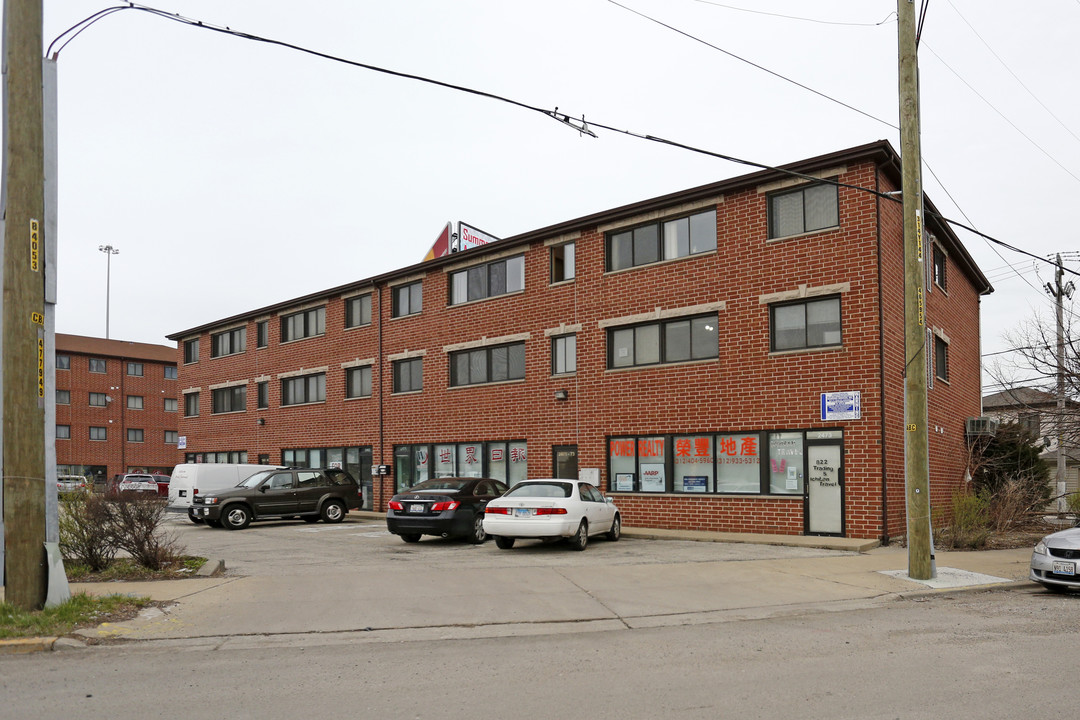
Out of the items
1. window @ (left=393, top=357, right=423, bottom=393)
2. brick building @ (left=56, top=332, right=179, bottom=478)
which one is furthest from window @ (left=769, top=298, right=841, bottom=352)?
brick building @ (left=56, top=332, right=179, bottom=478)

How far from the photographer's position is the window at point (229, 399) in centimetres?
3834

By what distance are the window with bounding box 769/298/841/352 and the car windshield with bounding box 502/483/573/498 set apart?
6161 millimetres

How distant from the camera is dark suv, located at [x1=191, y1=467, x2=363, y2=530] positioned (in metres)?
23.4

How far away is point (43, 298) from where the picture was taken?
941 centimetres

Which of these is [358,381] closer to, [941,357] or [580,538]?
[580,538]

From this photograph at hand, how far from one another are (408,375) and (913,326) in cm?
1971

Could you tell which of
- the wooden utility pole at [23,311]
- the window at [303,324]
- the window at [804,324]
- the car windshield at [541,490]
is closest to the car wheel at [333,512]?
the car windshield at [541,490]

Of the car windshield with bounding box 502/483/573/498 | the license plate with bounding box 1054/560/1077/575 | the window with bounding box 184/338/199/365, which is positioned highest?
the window with bounding box 184/338/199/365

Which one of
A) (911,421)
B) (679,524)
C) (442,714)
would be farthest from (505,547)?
(442,714)

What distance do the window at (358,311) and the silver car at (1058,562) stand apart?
23757mm

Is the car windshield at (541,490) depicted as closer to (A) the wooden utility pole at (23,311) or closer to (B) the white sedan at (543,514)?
(B) the white sedan at (543,514)

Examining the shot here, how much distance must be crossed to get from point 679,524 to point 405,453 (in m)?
11.5

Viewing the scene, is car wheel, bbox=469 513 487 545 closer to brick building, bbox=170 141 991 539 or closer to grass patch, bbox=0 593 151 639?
brick building, bbox=170 141 991 539

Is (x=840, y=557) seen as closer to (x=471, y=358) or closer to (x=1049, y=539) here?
(x=1049, y=539)
